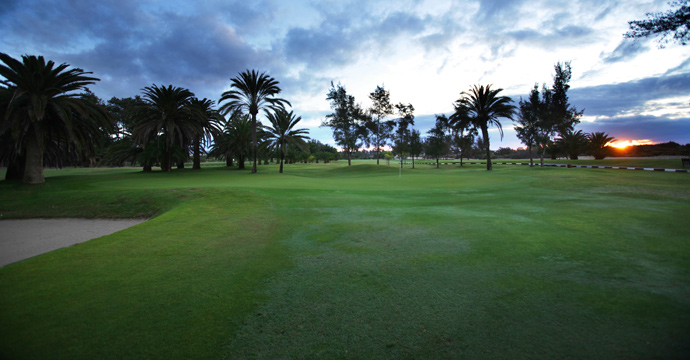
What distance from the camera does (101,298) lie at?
3.95 meters

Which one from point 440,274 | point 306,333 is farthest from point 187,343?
point 440,274

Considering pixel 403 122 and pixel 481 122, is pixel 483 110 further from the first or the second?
pixel 403 122

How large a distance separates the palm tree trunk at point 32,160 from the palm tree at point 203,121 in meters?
17.0

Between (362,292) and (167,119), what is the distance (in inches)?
1502

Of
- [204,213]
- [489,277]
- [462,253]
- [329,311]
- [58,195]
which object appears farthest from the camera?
[58,195]

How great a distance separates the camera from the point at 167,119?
113 feet

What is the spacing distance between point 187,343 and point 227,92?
1421 inches

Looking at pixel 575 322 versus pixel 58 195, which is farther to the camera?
pixel 58 195

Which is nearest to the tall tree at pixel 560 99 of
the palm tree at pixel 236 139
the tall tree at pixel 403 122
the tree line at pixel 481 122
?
the tree line at pixel 481 122

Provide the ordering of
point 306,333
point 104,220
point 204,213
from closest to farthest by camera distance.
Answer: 1. point 306,333
2. point 204,213
3. point 104,220

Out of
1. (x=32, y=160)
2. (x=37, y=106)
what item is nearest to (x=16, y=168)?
(x=32, y=160)

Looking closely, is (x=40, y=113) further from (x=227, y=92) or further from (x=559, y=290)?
(x=559, y=290)

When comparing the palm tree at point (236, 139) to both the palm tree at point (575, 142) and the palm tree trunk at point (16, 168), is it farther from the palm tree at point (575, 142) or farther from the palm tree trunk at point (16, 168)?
the palm tree at point (575, 142)

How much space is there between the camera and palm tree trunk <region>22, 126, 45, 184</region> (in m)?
18.0
